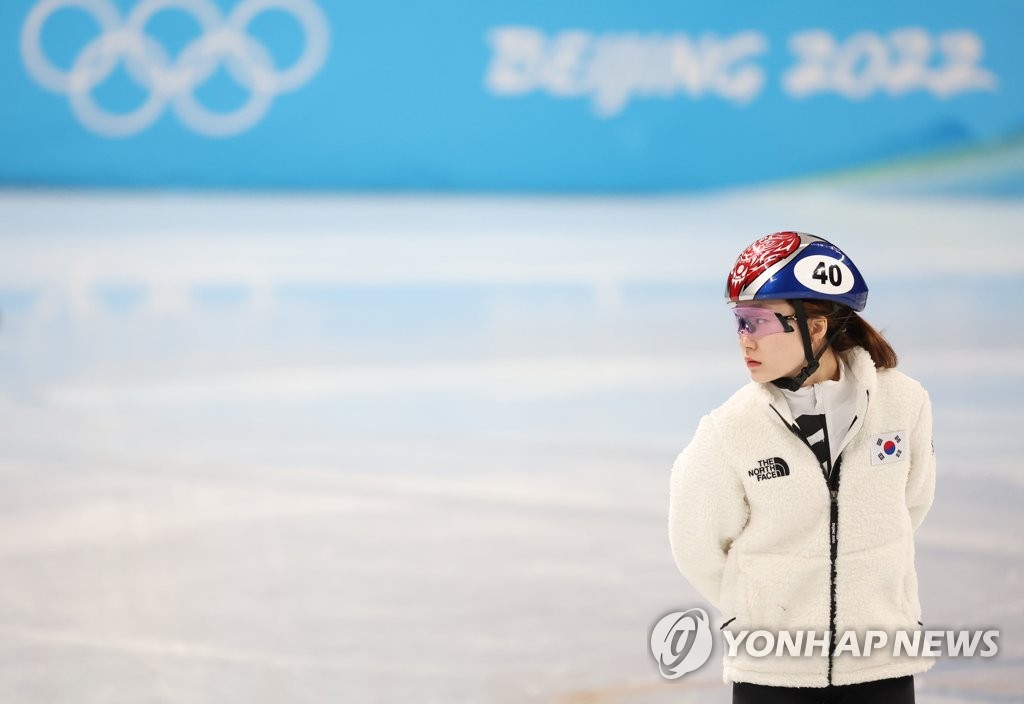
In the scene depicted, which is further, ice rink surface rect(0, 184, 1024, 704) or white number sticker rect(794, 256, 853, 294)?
ice rink surface rect(0, 184, 1024, 704)

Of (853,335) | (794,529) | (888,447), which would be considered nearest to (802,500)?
(794,529)

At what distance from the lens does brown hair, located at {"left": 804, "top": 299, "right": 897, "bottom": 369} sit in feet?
5.44

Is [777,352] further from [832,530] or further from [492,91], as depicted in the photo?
[492,91]

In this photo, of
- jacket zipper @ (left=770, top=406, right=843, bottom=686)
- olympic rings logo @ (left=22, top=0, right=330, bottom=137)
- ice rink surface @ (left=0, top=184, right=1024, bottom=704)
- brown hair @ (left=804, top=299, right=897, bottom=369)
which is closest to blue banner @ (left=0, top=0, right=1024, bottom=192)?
olympic rings logo @ (left=22, top=0, right=330, bottom=137)

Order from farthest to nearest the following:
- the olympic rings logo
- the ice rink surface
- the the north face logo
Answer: the olympic rings logo < the ice rink surface < the the north face logo

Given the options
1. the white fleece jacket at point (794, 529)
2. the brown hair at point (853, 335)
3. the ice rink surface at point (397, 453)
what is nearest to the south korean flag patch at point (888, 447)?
the white fleece jacket at point (794, 529)

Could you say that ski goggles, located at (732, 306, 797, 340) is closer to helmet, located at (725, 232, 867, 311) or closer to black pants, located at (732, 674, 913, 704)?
helmet, located at (725, 232, 867, 311)

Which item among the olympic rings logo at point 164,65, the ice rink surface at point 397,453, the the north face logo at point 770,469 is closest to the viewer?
the the north face logo at point 770,469

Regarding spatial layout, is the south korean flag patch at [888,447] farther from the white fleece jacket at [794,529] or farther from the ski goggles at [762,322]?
the ski goggles at [762,322]

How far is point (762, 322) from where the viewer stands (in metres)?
1.64

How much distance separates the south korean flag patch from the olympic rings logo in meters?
8.05

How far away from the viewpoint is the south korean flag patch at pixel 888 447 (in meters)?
1.61

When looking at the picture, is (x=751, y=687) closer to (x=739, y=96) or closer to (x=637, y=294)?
(x=637, y=294)

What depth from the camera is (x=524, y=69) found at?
943cm
